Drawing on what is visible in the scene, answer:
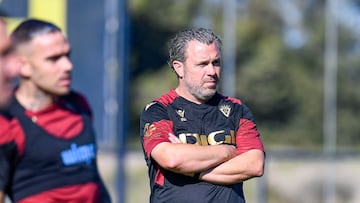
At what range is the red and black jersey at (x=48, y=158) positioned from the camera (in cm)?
479

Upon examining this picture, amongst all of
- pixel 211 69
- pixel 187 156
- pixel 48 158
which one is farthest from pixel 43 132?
pixel 211 69

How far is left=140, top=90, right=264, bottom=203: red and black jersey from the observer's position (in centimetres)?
530

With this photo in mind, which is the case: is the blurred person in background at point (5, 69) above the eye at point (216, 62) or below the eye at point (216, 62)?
above

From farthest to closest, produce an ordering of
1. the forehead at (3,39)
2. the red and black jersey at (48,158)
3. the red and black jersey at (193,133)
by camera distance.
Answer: the red and black jersey at (193,133)
the red and black jersey at (48,158)
the forehead at (3,39)

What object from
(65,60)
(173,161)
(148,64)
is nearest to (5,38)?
(65,60)

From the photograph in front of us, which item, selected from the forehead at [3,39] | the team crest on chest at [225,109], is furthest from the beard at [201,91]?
the forehead at [3,39]

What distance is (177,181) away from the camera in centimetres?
533

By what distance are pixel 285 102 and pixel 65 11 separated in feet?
53.6

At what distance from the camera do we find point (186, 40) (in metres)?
5.49

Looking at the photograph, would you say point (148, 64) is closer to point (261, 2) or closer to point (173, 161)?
point (261, 2)

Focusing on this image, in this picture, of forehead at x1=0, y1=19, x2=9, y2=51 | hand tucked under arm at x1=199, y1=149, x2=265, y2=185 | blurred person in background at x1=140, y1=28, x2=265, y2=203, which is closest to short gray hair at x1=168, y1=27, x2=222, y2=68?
blurred person in background at x1=140, y1=28, x2=265, y2=203

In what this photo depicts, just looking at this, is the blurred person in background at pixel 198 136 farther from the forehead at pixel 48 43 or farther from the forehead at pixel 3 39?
the forehead at pixel 3 39

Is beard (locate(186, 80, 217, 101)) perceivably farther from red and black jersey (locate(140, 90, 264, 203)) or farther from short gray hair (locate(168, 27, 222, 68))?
Result: short gray hair (locate(168, 27, 222, 68))

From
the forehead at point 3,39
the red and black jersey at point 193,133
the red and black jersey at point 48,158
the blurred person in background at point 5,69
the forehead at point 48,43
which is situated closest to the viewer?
the blurred person in background at point 5,69
